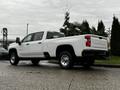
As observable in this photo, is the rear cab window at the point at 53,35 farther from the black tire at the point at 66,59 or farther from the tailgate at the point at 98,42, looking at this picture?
the tailgate at the point at 98,42

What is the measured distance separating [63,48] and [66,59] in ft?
1.90

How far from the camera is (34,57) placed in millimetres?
13445

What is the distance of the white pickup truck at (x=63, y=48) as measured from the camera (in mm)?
10992

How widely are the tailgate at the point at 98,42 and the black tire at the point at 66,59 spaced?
121 centimetres

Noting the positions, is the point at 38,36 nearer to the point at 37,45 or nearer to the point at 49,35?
the point at 37,45

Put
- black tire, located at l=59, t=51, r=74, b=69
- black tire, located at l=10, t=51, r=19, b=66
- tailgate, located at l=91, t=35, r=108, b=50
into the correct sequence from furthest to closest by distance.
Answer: black tire, located at l=10, t=51, r=19, b=66 → black tire, located at l=59, t=51, r=74, b=69 → tailgate, located at l=91, t=35, r=108, b=50

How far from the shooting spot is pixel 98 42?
451 inches

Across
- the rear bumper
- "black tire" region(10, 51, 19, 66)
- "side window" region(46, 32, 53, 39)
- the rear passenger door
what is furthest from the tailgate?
"black tire" region(10, 51, 19, 66)

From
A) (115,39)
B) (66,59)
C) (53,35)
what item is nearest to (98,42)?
(66,59)

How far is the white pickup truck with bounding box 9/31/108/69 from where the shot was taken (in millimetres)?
10992

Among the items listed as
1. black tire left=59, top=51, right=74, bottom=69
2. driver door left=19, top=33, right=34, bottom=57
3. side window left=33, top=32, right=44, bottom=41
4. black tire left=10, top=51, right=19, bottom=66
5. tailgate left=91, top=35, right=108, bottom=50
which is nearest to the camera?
tailgate left=91, top=35, right=108, bottom=50

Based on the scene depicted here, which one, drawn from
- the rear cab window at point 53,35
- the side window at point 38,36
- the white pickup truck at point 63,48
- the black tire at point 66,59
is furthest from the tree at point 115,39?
the black tire at point 66,59

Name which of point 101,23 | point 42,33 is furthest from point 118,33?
point 101,23

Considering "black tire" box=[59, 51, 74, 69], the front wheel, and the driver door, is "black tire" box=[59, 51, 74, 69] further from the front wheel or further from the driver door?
the front wheel
